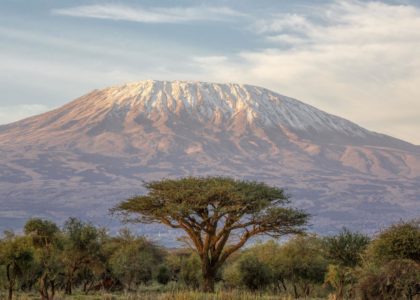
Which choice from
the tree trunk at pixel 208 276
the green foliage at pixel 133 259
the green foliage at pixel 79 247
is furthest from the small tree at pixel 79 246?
the tree trunk at pixel 208 276

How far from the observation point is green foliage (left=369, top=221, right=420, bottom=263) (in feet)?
124

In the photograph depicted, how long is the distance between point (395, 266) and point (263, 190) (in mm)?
20421

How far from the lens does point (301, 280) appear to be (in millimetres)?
69688

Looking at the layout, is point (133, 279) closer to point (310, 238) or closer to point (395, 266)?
point (310, 238)

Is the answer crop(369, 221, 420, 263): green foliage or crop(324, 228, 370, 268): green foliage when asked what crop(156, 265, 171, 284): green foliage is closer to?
crop(324, 228, 370, 268): green foliage

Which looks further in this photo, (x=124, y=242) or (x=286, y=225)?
(x=124, y=242)

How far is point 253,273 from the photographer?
6800 cm

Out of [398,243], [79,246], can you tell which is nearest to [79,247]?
[79,246]

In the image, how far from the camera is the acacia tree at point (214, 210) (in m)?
49.9

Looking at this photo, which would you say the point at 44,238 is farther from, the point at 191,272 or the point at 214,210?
the point at 191,272

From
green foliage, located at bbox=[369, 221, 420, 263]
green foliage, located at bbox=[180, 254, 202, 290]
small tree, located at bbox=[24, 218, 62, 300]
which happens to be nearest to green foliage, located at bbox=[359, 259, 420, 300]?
green foliage, located at bbox=[369, 221, 420, 263]

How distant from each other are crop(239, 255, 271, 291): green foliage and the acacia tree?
1587cm

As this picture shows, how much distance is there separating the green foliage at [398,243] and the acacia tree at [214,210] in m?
12.1

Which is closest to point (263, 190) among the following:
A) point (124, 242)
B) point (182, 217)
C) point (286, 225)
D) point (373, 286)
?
point (286, 225)
